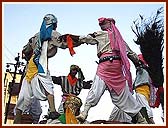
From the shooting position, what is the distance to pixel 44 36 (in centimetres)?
795

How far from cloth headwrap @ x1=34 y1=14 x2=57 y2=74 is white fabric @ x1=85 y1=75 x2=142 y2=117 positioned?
60 centimetres

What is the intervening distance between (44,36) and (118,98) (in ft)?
3.56

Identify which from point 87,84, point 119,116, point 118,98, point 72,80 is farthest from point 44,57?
point 119,116

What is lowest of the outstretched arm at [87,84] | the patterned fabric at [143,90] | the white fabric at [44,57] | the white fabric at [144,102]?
the white fabric at [144,102]

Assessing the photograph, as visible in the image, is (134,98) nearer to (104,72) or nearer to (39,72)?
(104,72)

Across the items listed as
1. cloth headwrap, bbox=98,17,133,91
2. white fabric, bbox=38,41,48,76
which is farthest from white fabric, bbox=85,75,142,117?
white fabric, bbox=38,41,48,76

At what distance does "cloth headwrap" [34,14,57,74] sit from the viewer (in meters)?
7.91

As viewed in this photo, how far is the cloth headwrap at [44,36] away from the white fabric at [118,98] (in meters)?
0.60

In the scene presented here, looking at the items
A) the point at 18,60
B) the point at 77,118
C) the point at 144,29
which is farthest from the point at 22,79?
the point at 144,29

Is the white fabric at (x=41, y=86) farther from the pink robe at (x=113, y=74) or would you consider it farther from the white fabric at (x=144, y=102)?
the white fabric at (x=144, y=102)

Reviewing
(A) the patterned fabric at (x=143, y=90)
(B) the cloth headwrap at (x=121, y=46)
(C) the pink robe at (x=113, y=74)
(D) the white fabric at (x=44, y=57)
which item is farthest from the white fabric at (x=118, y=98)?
(D) the white fabric at (x=44, y=57)

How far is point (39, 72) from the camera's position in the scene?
7898 mm

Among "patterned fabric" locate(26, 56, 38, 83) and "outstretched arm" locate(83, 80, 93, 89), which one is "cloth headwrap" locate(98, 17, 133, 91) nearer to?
"outstretched arm" locate(83, 80, 93, 89)

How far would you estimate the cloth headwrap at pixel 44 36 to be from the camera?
25.9 feet
